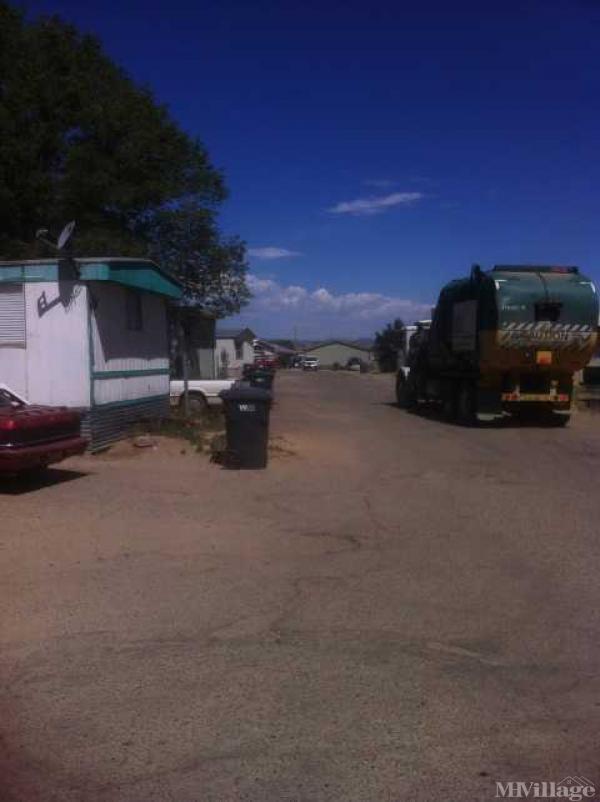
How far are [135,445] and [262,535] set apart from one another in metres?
6.38

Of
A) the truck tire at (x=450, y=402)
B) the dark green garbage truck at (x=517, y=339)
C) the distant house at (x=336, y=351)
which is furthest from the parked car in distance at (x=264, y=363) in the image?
the distant house at (x=336, y=351)

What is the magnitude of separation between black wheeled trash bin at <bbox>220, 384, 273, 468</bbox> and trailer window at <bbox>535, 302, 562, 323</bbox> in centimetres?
847

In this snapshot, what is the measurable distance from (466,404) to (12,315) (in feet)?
37.5

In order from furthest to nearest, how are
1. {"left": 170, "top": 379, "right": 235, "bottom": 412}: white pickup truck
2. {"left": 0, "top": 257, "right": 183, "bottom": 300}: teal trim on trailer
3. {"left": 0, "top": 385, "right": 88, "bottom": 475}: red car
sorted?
{"left": 170, "top": 379, "right": 235, "bottom": 412}: white pickup truck, {"left": 0, "top": 257, "right": 183, "bottom": 300}: teal trim on trailer, {"left": 0, "top": 385, "right": 88, "bottom": 475}: red car

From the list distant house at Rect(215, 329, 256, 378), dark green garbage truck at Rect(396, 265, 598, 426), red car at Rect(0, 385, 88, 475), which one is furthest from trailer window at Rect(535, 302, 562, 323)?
distant house at Rect(215, 329, 256, 378)

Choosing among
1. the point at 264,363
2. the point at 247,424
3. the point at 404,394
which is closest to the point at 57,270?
the point at 247,424

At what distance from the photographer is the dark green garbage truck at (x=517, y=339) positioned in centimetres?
1884

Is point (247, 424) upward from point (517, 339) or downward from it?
downward

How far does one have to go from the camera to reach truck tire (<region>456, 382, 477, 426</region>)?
813 inches

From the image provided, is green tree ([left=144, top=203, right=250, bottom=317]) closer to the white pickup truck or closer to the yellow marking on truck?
the white pickup truck

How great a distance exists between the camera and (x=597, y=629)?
230 inches

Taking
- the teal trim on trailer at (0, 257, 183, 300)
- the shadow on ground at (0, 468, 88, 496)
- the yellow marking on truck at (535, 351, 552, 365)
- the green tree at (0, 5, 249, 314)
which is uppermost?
the green tree at (0, 5, 249, 314)

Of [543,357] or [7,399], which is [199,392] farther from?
[7,399]

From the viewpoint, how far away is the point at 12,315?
13.7 meters
